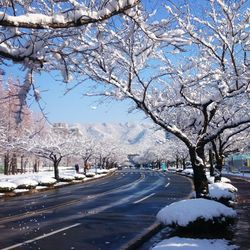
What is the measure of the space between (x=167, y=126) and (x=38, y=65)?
27.9 feet

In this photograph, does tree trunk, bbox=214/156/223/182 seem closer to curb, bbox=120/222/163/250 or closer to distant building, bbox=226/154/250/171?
curb, bbox=120/222/163/250

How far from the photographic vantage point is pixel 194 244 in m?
9.62

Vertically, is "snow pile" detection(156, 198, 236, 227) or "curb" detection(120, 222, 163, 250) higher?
"snow pile" detection(156, 198, 236, 227)

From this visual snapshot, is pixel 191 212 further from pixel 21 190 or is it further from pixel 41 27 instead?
pixel 21 190

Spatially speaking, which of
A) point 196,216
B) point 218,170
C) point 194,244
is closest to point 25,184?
point 218,170

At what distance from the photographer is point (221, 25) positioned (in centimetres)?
1406

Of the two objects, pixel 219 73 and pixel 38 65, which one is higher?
pixel 219 73

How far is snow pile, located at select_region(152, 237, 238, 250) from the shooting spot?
9.27 m

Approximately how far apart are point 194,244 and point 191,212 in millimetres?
1493

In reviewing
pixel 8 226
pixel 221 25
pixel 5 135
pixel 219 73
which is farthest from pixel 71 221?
pixel 5 135

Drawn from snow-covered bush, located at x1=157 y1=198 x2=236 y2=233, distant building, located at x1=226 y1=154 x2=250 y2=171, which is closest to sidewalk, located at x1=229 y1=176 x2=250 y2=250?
snow-covered bush, located at x1=157 y1=198 x2=236 y2=233

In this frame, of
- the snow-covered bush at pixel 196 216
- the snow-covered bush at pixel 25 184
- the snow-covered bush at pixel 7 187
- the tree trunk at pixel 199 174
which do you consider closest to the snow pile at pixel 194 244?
the snow-covered bush at pixel 196 216

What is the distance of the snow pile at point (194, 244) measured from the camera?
9273 mm

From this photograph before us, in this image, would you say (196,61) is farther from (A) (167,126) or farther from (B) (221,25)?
(A) (167,126)
